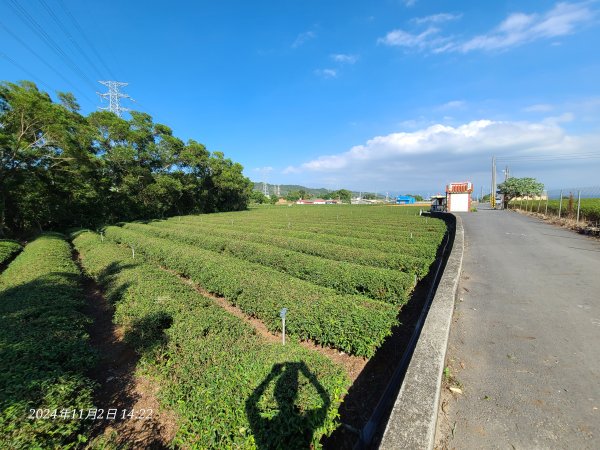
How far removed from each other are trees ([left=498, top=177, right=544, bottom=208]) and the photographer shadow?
6579 cm

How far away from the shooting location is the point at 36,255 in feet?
36.9

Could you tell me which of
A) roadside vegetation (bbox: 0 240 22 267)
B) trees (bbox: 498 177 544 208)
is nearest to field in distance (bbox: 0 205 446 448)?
roadside vegetation (bbox: 0 240 22 267)

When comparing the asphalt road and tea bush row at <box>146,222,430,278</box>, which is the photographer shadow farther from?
tea bush row at <box>146,222,430,278</box>

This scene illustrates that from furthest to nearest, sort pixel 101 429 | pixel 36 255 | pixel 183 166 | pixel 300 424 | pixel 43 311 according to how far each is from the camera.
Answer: pixel 183 166 → pixel 36 255 → pixel 43 311 → pixel 101 429 → pixel 300 424

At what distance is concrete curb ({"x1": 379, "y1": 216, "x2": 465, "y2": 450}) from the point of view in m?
2.06

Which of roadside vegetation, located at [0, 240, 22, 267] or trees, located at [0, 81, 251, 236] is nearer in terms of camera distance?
roadside vegetation, located at [0, 240, 22, 267]

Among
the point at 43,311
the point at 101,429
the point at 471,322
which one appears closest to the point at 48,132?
the point at 43,311

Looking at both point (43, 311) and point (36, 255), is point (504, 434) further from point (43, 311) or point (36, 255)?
point (36, 255)

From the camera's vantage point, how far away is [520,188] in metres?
55.5

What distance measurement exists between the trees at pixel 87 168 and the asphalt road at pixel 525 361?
2668cm

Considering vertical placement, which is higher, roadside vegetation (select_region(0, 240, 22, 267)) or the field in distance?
the field in distance

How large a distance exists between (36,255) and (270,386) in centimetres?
1405

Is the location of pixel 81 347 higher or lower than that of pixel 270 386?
lower

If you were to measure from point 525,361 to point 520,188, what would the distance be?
228ft
